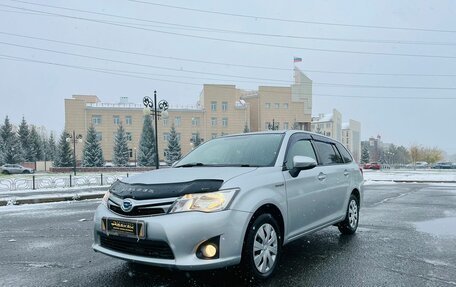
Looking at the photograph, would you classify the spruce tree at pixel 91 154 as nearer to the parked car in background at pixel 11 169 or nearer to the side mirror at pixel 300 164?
the parked car in background at pixel 11 169

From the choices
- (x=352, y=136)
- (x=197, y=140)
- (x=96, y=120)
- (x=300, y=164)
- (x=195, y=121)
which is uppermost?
(x=96, y=120)

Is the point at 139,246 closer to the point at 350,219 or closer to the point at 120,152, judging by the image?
the point at 350,219

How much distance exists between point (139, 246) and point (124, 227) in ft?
0.82

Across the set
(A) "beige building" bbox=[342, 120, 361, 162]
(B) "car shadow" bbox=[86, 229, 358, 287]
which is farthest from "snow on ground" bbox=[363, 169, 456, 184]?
(A) "beige building" bbox=[342, 120, 361, 162]

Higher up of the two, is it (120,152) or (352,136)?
(352,136)

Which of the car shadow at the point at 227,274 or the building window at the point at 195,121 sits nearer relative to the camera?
the car shadow at the point at 227,274

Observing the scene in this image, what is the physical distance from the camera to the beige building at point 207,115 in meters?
70.2

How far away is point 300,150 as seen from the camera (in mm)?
5234

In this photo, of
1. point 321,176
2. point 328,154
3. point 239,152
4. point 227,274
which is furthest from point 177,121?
point 227,274

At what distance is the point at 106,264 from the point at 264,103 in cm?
7370

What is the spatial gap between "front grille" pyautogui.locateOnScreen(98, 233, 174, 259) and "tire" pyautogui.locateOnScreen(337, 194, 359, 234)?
3.88m

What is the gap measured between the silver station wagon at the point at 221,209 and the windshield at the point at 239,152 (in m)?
0.01

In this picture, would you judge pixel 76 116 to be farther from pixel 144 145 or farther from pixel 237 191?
pixel 237 191

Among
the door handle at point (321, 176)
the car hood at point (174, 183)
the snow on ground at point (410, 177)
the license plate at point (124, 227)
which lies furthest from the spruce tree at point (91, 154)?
the license plate at point (124, 227)
